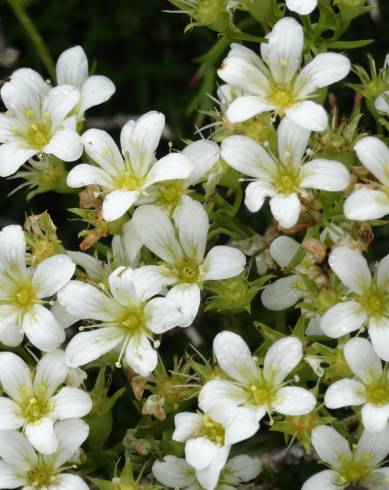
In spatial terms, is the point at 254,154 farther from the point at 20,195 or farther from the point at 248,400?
the point at 20,195

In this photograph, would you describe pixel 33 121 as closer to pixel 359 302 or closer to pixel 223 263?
pixel 223 263

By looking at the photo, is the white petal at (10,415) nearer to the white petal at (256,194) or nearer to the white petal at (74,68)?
the white petal at (256,194)

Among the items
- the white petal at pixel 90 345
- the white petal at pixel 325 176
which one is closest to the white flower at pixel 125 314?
the white petal at pixel 90 345

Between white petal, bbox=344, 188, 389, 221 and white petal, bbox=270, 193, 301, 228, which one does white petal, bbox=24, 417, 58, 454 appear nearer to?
white petal, bbox=270, 193, 301, 228

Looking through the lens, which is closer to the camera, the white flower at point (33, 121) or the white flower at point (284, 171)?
the white flower at point (284, 171)

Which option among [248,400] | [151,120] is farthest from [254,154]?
[248,400]

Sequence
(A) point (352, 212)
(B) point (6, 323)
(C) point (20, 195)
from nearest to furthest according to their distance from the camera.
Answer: (A) point (352, 212), (B) point (6, 323), (C) point (20, 195)

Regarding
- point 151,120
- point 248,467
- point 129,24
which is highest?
point 151,120

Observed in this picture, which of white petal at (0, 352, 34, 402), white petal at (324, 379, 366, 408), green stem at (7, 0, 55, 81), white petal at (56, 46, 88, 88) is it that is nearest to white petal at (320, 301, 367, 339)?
white petal at (324, 379, 366, 408)
